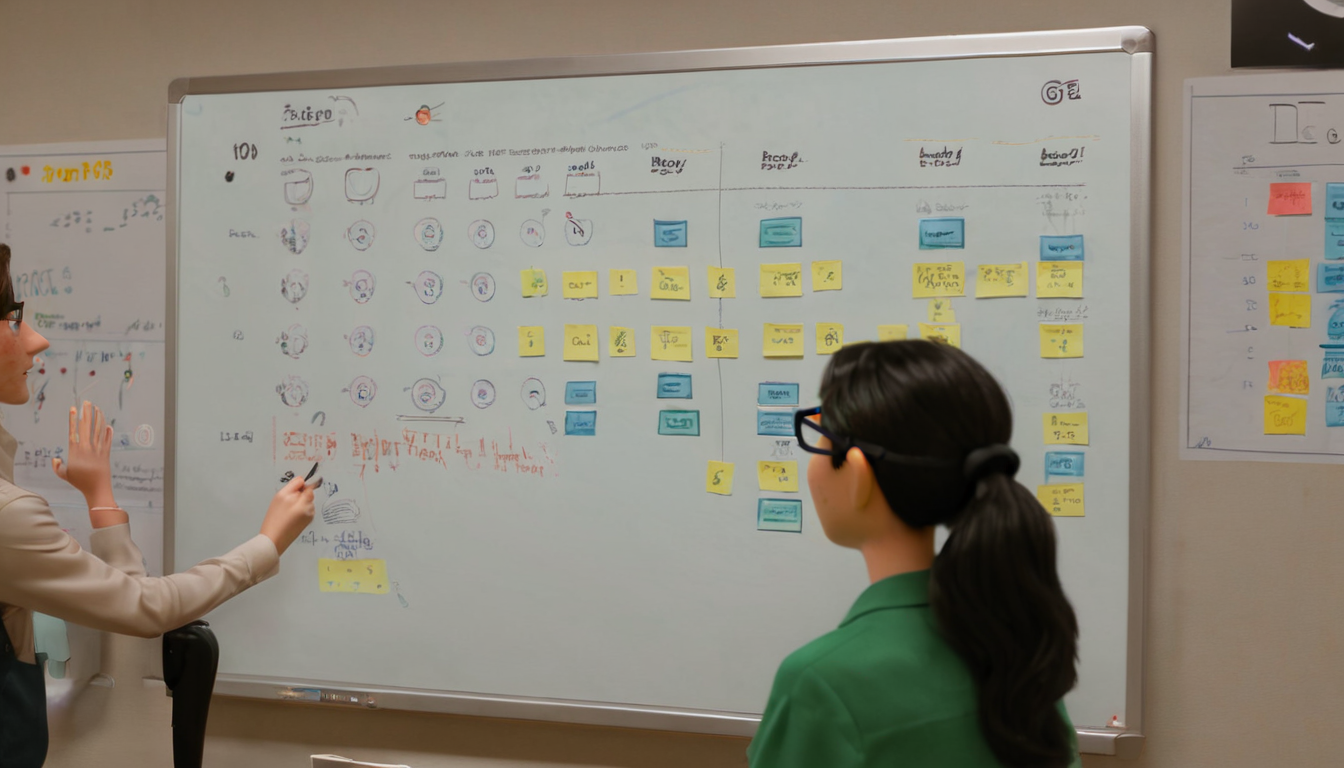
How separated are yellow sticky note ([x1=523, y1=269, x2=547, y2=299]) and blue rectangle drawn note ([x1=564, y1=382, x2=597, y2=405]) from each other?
203 millimetres

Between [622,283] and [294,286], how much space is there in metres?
0.75

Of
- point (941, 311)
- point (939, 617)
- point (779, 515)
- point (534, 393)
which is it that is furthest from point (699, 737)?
point (939, 617)

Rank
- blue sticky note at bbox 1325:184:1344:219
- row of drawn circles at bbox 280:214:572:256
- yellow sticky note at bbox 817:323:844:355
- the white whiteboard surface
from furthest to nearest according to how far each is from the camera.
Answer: the white whiteboard surface, row of drawn circles at bbox 280:214:572:256, yellow sticky note at bbox 817:323:844:355, blue sticky note at bbox 1325:184:1344:219

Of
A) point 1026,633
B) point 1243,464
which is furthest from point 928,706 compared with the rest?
point 1243,464

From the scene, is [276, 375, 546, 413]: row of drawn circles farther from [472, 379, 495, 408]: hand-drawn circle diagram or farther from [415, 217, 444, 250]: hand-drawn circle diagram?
[415, 217, 444, 250]: hand-drawn circle diagram

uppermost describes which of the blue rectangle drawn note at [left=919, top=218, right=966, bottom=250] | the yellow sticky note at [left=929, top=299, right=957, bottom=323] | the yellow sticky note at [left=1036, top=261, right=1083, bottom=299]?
the blue rectangle drawn note at [left=919, top=218, right=966, bottom=250]

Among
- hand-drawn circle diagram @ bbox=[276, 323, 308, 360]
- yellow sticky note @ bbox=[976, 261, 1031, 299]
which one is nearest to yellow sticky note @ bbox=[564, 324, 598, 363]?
hand-drawn circle diagram @ bbox=[276, 323, 308, 360]

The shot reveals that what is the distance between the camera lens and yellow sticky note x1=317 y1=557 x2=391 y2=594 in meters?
1.91

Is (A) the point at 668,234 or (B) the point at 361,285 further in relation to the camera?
(B) the point at 361,285

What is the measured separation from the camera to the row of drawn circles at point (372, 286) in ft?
6.14

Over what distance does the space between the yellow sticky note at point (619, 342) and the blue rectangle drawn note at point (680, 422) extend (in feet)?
0.48

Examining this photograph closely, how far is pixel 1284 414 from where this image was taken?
1.64 metres

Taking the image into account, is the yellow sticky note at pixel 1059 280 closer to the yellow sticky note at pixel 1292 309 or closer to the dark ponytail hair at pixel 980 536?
the yellow sticky note at pixel 1292 309

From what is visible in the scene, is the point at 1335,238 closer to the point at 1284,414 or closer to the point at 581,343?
the point at 1284,414
